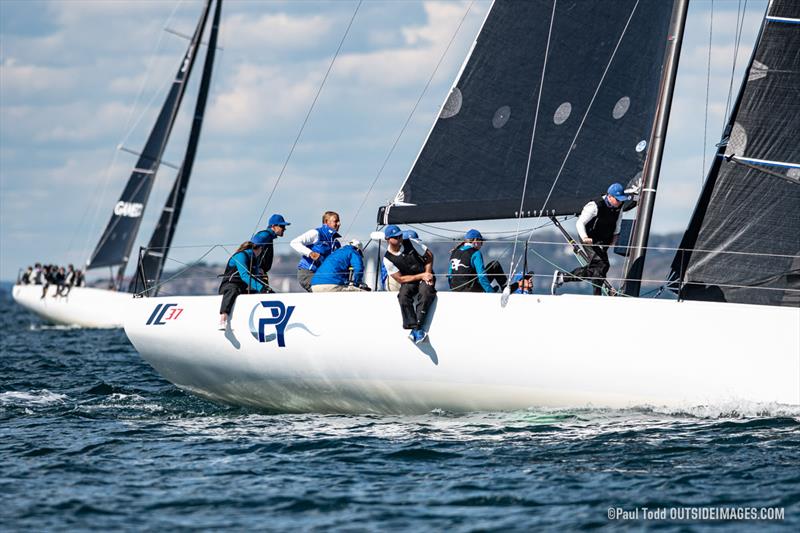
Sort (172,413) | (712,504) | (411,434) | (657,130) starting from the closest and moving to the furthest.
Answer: (712,504) < (411,434) < (657,130) < (172,413)

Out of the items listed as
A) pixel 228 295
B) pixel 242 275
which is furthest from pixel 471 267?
pixel 228 295

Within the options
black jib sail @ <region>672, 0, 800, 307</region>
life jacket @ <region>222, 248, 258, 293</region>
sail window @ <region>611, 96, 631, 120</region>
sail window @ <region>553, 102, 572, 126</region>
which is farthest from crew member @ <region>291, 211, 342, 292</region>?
black jib sail @ <region>672, 0, 800, 307</region>

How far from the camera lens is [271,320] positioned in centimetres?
1163

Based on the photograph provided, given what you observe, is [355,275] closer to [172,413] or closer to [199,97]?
[172,413]

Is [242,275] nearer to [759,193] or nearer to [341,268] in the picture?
[341,268]

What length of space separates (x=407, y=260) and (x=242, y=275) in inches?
85.0

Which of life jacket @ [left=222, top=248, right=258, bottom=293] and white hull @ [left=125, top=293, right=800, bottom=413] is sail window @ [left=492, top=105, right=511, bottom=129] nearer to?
white hull @ [left=125, top=293, right=800, bottom=413]

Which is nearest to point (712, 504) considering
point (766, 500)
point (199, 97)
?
point (766, 500)

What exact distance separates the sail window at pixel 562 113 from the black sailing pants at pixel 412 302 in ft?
8.06

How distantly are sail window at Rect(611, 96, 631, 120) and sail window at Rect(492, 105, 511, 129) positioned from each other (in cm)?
112

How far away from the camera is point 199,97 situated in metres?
35.2

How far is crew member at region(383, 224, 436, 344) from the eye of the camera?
10602 mm

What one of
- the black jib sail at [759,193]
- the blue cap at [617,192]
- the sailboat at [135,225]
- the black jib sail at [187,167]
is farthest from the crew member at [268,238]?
the black jib sail at [187,167]

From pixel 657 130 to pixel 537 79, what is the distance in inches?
56.3
